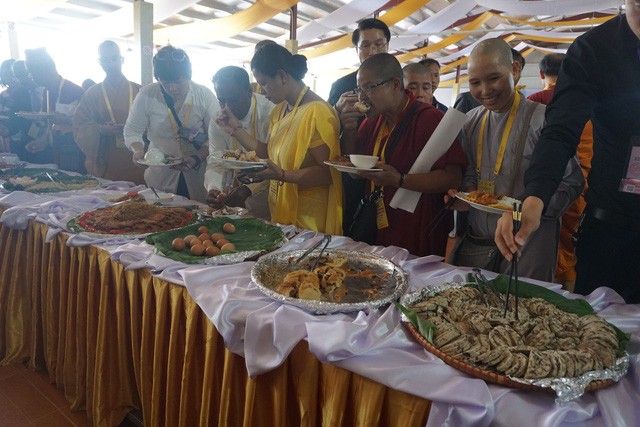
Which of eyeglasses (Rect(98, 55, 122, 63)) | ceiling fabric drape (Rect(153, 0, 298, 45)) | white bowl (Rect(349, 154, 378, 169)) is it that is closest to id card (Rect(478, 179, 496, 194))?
white bowl (Rect(349, 154, 378, 169))

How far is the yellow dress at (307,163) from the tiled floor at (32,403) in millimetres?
1174

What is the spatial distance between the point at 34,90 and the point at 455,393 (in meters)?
3.83

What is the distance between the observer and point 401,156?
5.34 ft

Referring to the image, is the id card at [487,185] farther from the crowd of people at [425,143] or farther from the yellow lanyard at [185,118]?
the yellow lanyard at [185,118]

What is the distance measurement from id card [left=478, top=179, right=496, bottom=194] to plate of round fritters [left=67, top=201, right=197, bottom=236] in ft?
3.80

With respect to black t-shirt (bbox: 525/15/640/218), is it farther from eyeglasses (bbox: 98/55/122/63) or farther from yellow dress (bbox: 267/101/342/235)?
eyeglasses (bbox: 98/55/122/63)

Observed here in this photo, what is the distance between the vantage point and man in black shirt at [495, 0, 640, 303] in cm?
105

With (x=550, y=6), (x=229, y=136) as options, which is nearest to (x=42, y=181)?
(x=229, y=136)

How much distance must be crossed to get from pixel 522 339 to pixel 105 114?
10.3 ft

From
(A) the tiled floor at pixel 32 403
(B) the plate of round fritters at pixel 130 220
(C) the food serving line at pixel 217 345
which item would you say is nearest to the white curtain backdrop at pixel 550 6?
(C) the food serving line at pixel 217 345

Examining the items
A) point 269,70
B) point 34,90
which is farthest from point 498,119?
point 34,90

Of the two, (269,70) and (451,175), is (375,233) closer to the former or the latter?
(451,175)

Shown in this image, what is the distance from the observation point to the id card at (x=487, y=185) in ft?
4.89

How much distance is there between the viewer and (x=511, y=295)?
0.98 m
